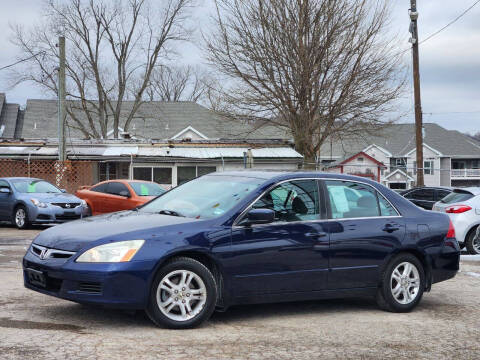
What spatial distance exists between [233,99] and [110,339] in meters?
25.5

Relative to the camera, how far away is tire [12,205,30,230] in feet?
56.6

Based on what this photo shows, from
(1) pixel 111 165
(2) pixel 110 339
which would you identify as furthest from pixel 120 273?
(1) pixel 111 165

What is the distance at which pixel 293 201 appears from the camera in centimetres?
667

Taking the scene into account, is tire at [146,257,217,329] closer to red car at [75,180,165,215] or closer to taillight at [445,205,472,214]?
taillight at [445,205,472,214]

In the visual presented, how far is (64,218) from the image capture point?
57.0 ft

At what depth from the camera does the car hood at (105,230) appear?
5.73 meters

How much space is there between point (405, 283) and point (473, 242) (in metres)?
6.72

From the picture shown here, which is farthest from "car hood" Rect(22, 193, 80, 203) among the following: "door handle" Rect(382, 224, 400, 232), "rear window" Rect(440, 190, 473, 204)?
"door handle" Rect(382, 224, 400, 232)

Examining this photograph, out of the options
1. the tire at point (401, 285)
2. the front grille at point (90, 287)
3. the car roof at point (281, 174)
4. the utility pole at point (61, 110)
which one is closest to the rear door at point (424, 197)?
the tire at point (401, 285)

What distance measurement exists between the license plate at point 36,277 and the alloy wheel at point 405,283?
11.4ft

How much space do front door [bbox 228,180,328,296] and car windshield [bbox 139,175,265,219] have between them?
0.78 ft

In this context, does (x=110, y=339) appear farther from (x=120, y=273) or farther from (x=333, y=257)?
(x=333, y=257)

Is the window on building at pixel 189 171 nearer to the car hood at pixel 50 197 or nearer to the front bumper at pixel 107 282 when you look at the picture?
the car hood at pixel 50 197

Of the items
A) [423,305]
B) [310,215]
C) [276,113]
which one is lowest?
[423,305]
